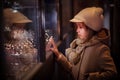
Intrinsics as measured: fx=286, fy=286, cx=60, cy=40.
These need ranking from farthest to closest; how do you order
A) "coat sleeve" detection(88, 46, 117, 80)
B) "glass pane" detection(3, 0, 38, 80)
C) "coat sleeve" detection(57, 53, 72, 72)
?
"coat sleeve" detection(57, 53, 72, 72) < "coat sleeve" detection(88, 46, 117, 80) < "glass pane" detection(3, 0, 38, 80)

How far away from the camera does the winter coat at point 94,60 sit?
9.61 ft

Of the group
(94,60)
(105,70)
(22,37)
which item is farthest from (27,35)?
(105,70)

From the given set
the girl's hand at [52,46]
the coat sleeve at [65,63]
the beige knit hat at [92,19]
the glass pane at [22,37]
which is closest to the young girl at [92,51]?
the beige knit hat at [92,19]

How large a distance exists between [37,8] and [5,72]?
50.4 inches

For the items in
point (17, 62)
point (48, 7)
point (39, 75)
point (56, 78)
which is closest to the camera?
point (17, 62)

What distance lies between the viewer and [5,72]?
5.82 feet

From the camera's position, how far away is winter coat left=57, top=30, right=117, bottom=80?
2.93 m

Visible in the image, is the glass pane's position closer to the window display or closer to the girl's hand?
the window display

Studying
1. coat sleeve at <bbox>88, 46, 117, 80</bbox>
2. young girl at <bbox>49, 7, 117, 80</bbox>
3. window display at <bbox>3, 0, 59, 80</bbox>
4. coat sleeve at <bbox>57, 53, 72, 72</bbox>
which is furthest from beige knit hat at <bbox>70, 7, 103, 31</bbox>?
coat sleeve at <bbox>57, 53, 72, 72</bbox>

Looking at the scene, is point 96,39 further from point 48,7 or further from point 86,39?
point 48,7

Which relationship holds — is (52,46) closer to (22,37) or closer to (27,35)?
(27,35)

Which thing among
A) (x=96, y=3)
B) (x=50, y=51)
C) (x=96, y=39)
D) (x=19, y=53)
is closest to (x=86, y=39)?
(x=96, y=39)

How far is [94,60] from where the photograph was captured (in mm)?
2998

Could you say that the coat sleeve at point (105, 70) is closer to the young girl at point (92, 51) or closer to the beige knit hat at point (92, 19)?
the young girl at point (92, 51)
